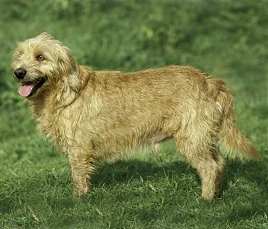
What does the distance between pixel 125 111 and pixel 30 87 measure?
3.16 feet

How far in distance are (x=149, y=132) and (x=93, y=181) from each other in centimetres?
94

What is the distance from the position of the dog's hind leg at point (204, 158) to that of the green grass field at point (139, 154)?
0.53ft

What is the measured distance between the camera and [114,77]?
5980mm

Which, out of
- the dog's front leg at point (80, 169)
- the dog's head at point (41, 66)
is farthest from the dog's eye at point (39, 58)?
the dog's front leg at point (80, 169)

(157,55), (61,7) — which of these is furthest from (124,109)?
(61,7)

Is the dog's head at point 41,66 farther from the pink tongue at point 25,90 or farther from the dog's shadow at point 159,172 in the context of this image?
the dog's shadow at point 159,172

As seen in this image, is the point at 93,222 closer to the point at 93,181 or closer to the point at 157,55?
the point at 93,181

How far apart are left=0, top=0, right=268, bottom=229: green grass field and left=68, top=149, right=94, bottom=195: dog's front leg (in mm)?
121

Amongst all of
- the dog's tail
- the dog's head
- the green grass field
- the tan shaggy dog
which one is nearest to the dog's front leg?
the tan shaggy dog

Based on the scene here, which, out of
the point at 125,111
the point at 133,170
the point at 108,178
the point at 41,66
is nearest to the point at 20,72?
the point at 41,66

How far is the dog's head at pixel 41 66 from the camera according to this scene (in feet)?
18.4

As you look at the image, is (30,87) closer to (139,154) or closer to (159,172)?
(159,172)

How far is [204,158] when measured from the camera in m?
5.87

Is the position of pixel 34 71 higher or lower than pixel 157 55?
higher
